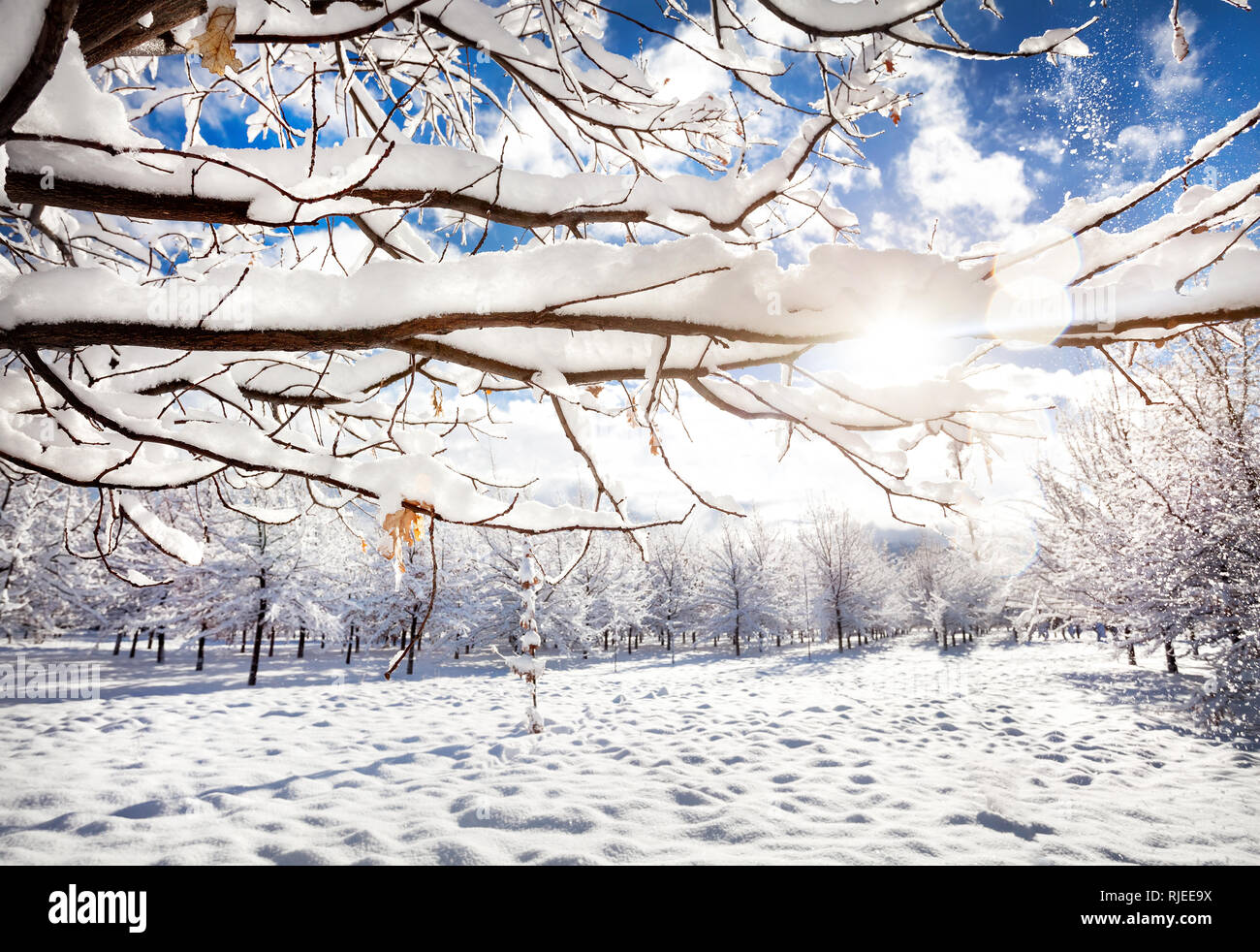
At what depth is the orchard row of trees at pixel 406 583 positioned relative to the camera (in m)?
15.2

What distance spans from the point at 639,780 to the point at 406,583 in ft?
52.4

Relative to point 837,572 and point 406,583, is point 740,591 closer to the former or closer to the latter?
point 837,572

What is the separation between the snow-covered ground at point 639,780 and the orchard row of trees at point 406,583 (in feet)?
6.37

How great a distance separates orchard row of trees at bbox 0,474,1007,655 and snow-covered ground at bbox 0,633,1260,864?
6.37 feet

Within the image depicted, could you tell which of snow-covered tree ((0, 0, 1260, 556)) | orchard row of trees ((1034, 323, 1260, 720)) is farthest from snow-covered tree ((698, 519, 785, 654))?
snow-covered tree ((0, 0, 1260, 556))

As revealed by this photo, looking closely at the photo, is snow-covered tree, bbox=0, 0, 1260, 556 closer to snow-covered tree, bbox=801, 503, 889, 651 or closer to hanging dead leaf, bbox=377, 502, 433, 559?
hanging dead leaf, bbox=377, 502, 433, 559

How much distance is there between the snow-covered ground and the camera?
3.70 m

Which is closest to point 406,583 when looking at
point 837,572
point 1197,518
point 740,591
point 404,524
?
point 740,591

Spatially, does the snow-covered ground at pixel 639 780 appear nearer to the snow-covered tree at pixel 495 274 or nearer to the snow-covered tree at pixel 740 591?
the snow-covered tree at pixel 495 274

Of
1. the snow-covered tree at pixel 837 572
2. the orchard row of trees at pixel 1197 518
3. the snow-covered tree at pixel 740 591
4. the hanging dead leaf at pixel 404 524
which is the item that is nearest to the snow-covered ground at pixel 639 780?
the orchard row of trees at pixel 1197 518
